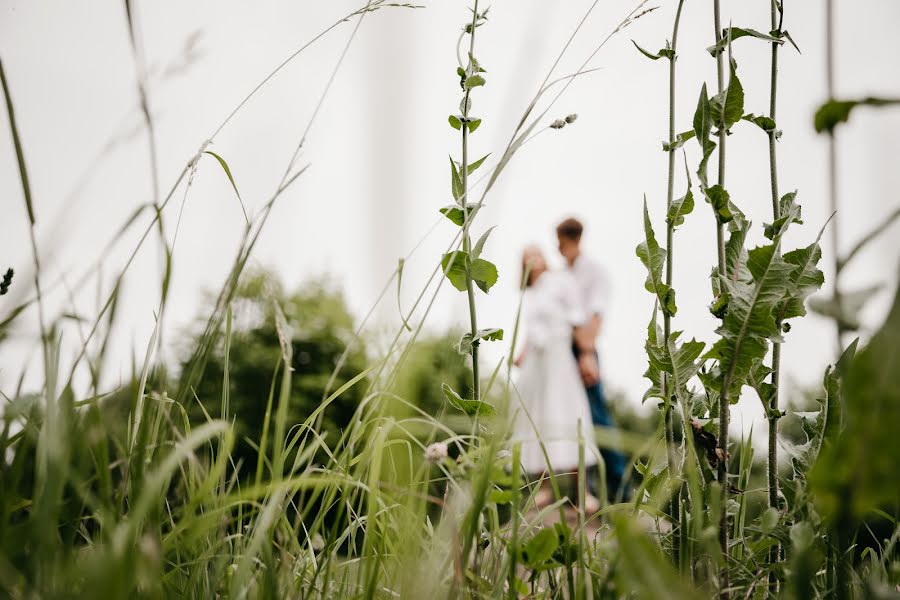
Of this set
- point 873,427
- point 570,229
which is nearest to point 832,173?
point 873,427

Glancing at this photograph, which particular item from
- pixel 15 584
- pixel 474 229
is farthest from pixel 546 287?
pixel 15 584

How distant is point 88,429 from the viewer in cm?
50

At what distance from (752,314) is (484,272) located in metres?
0.31

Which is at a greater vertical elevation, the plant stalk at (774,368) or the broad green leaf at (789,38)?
the broad green leaf at (789,38)

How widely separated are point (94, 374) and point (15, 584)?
16 centimetres

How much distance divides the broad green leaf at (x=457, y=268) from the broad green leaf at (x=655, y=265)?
21 centimetres

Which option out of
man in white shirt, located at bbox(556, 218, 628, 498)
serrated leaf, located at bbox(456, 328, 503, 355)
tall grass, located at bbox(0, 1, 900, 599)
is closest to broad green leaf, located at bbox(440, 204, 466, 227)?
tall grass, located at bbox(0, 1, 900, 599)

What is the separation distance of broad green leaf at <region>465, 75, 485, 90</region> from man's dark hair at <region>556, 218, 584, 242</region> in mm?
5219

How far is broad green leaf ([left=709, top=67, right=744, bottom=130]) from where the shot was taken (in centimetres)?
64

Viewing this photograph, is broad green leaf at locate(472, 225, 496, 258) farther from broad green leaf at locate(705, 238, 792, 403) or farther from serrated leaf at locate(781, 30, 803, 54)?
serrated leaf at locate(781, 30, 803, 54)

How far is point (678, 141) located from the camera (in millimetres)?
711

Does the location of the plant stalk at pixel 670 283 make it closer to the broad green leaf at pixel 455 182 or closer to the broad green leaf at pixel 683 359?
the broad green leaf at pixel 683 359

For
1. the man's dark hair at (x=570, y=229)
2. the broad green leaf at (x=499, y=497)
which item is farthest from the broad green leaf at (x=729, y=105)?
the man's dark hair at (x=570, y=229)

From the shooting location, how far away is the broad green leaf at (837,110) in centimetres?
32
